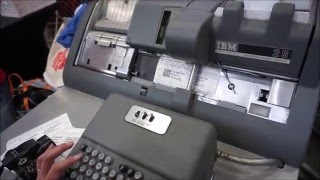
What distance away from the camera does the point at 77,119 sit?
3.42ft

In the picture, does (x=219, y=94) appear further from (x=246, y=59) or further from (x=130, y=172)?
(x=130, y=172)

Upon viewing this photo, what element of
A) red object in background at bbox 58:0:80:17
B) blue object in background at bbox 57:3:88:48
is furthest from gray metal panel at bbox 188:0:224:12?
red object in background at bbox 58:0:80:17

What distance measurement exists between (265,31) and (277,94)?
0.18 meters

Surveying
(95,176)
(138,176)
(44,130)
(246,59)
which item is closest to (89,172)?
(95,176)

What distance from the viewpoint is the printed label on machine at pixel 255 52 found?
728 millimetres

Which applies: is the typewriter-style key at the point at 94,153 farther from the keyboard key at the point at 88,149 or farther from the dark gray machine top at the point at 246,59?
the dark gray machine top at the point at 246,59

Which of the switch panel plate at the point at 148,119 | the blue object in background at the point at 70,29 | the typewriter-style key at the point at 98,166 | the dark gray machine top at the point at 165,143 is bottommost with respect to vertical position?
the typewriter-style key at the point at 98,166

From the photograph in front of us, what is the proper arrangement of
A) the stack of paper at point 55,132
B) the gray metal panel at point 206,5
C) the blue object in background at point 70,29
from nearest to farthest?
the gray metal panel at point 206,5, the stack of paper at point 55,132, the blue object in background at point 70,29

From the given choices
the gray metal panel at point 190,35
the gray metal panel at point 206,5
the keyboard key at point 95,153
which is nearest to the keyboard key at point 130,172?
the keyboard key at point 95,153

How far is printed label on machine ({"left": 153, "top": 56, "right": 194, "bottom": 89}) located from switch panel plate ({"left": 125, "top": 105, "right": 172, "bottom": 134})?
190 millimetres

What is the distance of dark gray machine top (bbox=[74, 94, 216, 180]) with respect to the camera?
0.64m

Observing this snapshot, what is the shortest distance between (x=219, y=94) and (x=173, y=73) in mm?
177

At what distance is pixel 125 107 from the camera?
80 centimetres

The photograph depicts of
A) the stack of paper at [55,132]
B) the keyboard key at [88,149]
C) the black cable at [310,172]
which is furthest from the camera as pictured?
the black cable at [310,172]
